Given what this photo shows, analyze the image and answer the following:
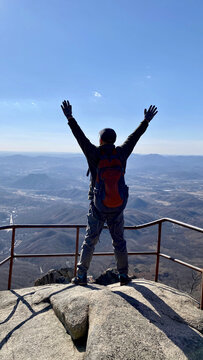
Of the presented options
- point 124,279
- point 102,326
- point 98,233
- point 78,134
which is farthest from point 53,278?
point 78,134

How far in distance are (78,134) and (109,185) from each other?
3.07ft

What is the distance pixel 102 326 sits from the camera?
10.1ft

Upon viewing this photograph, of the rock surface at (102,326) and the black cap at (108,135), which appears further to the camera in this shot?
the black cap at (108,135)

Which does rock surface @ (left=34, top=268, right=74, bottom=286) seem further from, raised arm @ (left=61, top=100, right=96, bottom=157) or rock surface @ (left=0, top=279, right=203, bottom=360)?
raised arm @ (left=61, top=100, right=96, bottom=157)

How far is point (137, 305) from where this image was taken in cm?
388

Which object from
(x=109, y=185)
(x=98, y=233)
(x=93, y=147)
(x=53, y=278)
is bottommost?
(x=53, y=278)

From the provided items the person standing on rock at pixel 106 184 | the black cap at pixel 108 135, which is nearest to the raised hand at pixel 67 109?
the person standing on rock at pixel 106 184

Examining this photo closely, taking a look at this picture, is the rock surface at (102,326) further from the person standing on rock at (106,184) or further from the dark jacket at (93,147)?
the dark jacket at (93,147)

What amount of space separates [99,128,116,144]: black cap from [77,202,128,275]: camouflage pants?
43.0 inches

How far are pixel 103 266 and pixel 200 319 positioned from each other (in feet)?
335

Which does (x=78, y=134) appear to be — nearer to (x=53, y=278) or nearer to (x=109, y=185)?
(x=109, y=185)

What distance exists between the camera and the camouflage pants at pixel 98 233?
433cm

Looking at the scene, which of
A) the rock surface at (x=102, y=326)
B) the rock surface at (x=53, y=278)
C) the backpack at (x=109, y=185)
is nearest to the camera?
the rock surface at (x=102, y=326)

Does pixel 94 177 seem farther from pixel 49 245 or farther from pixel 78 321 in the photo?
pixel 49 245
